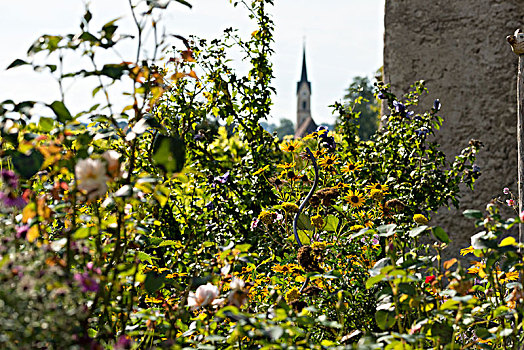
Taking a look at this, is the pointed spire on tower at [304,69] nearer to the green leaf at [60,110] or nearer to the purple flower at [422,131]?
the purple flower at [422,131]

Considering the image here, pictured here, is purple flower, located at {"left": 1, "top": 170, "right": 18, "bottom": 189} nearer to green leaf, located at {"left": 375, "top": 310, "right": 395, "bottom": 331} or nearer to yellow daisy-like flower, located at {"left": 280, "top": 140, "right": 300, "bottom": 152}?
green leaf, located at {"left": 375, "top": 310, "right": 395, "bottom": 331}

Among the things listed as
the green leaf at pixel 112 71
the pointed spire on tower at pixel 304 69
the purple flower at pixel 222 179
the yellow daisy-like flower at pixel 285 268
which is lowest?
the yellow daisy-like flower at pixel 285 268

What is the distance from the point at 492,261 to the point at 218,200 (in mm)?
1898

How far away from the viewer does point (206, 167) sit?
3.69m

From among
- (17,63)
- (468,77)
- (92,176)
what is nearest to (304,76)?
(468,77)

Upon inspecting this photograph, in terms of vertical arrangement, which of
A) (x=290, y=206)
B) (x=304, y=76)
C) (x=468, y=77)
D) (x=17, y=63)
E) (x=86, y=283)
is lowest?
(x=86, y=283)

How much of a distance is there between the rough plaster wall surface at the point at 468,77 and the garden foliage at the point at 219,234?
34cm

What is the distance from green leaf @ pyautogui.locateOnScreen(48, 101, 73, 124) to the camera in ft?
5.03

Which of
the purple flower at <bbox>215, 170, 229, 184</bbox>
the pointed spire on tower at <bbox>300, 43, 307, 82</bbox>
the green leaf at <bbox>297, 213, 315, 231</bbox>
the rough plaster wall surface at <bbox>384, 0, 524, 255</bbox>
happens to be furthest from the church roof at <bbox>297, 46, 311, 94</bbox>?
the green leaf at <bbox>297, 213, 315, 231</bbox>

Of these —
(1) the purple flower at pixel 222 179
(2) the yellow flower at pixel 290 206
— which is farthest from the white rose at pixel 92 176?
(1) the purple flower at pixel 222 179

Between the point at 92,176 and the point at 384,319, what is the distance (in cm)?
92

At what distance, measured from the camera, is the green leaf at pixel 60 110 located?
5.03ft

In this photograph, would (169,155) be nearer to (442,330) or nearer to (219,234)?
(442,330)

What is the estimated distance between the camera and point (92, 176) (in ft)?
4.58
